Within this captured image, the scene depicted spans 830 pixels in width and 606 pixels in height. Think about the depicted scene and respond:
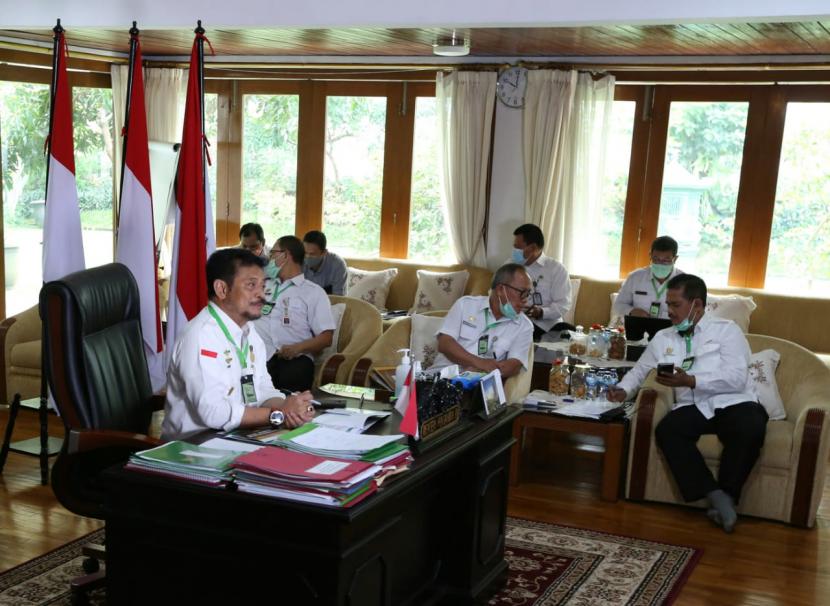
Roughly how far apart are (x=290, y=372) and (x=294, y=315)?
0.37 metres

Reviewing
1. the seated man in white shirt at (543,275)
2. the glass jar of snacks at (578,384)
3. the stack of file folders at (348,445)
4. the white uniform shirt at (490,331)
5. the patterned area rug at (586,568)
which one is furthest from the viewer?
the seated man in white shirt at (543,275)

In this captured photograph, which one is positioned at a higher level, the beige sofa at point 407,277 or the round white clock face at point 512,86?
the round white clock face at point 512,86

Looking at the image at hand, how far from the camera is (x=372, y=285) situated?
8469mm

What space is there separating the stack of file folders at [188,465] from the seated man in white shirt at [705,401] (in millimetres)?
2910

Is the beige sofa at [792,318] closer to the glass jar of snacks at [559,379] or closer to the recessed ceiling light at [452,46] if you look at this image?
the glass jar of snacks at [559,379]

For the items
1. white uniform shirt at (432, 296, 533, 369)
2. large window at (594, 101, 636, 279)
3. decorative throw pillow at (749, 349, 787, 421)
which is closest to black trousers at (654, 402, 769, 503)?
decorative throw pillow at (749, 349, 787, 421)

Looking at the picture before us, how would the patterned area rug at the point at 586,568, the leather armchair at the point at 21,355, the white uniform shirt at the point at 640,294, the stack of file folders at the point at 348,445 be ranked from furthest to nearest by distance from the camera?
1. the white uniform shirt at the point at 640,294
2. the leather armchair at the point at 21,355
3. the patterned area rug at the point at 586,568
4. the stack of file folders at the point at 348,445

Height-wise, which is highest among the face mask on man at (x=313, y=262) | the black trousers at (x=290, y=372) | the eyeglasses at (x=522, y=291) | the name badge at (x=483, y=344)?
the eyeglasses at (x=522, y=291)

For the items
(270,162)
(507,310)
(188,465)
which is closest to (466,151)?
(270,162)

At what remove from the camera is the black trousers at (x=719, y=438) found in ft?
15.6

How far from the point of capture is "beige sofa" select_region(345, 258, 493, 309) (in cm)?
832

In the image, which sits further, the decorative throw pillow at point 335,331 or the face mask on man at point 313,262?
the face mask on man at point 313,262

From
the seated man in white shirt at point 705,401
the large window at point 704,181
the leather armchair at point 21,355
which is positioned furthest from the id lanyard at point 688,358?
the leather armchair at point 21,355

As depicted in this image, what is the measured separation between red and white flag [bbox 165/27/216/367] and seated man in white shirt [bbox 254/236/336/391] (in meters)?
0.82
